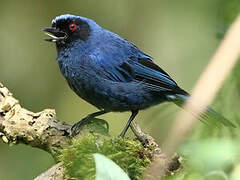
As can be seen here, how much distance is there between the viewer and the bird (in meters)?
4.52

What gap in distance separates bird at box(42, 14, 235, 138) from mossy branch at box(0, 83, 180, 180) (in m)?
0.38

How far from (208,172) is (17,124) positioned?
2.97m

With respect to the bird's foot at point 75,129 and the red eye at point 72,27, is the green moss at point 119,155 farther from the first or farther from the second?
the red eye at point 72,27

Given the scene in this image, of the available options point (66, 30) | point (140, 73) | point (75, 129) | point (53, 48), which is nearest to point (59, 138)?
point (75, 129)

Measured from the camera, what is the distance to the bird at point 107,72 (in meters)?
4.52

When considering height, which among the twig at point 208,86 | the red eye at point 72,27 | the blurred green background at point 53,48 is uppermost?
the twig at point 208,86

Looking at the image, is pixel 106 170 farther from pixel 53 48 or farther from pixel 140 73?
pixel 53 48

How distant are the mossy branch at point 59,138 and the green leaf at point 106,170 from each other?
5.71 feet

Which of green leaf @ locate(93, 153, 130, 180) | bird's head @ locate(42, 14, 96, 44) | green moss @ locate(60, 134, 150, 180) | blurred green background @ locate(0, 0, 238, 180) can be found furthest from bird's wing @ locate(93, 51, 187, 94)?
green leaf @ locate(93, 153, 130, 180)

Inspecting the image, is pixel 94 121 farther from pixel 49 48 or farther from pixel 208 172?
pixel 49 48

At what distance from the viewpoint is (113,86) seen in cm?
458

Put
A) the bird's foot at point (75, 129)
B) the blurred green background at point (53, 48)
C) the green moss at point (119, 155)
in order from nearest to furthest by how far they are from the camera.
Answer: the green moss at point (119, 155) → the bird's foot at point (75, 129) → the blurred green background at point (53, 48)

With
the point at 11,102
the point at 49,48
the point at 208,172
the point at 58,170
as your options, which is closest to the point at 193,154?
the point at 208,172

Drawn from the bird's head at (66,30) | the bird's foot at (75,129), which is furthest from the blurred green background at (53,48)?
the bird's foot at (75,129)
